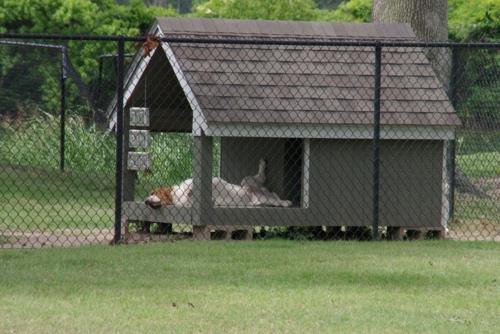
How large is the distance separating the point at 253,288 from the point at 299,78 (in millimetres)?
3595

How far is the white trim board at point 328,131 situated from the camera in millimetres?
10984

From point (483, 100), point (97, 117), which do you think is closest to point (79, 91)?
point (97, 117)

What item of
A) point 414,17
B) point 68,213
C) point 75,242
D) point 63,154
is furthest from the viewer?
point 63,154

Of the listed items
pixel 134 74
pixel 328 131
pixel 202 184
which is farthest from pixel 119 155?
pixel 328 131

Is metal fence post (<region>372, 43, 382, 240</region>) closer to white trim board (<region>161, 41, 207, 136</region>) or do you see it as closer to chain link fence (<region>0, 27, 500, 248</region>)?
chain link fence (<region>0, 27, 500, 248</region>)

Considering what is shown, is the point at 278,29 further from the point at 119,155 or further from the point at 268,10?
the point at 268,10

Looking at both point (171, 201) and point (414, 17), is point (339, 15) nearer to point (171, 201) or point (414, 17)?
point (414, 17)

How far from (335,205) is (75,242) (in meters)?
2.41

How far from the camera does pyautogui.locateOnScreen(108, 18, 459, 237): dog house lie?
11.1 meters

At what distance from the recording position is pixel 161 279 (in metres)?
8.62

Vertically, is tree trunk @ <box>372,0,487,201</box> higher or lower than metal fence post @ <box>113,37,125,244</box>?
higher

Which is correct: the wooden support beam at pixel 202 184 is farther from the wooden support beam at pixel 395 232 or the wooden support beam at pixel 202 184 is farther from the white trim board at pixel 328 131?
the wooden support beam at pixel 395 232

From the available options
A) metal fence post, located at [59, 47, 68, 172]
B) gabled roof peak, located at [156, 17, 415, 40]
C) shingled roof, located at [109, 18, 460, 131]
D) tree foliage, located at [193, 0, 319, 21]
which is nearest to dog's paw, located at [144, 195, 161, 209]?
shingled roof, located at [109, 18, 460, 131]

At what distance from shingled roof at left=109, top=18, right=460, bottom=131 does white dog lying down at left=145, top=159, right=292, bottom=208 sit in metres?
0.74
